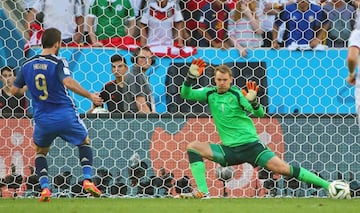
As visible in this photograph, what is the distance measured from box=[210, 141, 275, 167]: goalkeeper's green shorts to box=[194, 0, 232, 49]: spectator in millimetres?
1775

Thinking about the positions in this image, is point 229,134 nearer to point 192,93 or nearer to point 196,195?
point 192,93

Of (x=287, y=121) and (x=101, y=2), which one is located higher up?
A: (x=101, y=2)

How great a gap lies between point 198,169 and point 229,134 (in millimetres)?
538

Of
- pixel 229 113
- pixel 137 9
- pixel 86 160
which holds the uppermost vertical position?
pixel 137 9

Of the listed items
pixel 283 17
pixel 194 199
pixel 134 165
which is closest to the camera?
pixel 194 199

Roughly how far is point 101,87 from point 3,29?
55.1 inches

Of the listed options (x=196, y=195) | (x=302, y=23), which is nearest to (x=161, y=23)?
(x=302, y=23)

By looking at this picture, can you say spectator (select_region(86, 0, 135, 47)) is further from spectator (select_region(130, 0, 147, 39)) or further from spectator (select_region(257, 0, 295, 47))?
spectator (select_region(257, 0, 295, 47))

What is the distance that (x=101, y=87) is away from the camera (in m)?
12.2

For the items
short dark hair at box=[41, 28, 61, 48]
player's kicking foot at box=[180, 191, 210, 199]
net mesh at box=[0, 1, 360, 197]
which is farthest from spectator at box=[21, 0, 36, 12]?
player's kicking foot at box=[180, 191, 210, 199]

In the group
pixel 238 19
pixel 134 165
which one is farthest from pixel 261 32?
pixel 134 165

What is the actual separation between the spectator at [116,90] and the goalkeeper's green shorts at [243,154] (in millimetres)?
1563

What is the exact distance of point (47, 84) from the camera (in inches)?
404

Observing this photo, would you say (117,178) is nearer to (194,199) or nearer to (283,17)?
(194,199)
